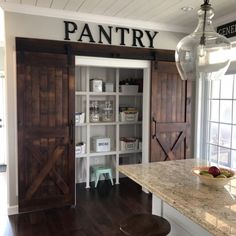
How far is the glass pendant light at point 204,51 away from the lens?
1978mm

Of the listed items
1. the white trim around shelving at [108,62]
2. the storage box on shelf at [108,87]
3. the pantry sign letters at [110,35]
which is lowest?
the storage box on shelf at [108,87]

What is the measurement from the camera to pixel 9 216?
3.46 meters

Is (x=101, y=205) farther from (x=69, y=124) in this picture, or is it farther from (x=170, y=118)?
(x=170, y=118)

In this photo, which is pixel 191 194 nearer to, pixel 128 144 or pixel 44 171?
pixel 44 171

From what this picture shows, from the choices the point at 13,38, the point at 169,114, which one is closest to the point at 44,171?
the point at 13,38

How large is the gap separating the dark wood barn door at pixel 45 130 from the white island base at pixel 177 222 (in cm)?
175

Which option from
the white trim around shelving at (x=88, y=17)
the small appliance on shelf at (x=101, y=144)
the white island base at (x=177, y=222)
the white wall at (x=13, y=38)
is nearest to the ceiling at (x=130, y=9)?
the white trim around shelving at (x=88, y=17)

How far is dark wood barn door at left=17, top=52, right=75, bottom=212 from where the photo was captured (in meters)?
3.46

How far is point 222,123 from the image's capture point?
4180 millimetres

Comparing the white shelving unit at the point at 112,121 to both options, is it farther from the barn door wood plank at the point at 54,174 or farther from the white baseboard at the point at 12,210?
the white baseboard at the point at 12,210

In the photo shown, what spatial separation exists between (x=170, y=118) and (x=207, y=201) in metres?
2.73

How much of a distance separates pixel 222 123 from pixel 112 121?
1.81 metres

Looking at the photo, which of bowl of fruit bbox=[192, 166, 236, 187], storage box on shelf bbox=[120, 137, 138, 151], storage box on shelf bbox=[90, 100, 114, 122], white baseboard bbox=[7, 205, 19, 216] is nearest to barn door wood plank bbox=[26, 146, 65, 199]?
white baseboard bbox=[7, 205, 19, 216]

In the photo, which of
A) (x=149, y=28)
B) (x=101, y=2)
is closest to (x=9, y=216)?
(x=101, y=2)
